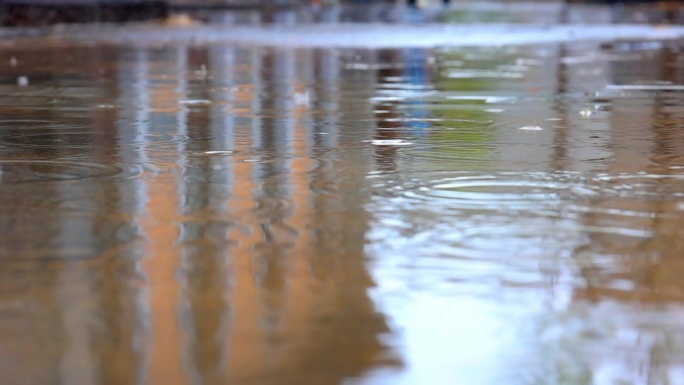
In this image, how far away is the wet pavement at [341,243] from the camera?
108 inches

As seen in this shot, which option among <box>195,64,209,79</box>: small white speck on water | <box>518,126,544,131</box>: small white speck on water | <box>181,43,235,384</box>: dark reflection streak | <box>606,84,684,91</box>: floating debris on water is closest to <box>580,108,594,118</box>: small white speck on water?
<box>518,126,544,131</box>: small white speck on water

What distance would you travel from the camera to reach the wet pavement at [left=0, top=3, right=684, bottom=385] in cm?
275

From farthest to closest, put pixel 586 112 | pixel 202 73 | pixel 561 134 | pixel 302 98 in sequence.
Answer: pixel 202 73 → pixel 302 98 → pixel 586 112 → pixel 561 134

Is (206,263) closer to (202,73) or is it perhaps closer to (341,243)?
(341,243)

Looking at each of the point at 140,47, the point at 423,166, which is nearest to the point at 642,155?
the point at 423,166

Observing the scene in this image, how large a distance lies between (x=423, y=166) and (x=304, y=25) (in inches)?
795

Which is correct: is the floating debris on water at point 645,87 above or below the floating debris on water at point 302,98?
below

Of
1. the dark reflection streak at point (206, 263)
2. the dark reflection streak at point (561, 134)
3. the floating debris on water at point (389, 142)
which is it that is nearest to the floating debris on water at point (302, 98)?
the dark reflection streak at point (561, 134)

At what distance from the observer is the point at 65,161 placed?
5.70 m

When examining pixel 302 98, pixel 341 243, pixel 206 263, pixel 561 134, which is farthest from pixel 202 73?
pixel 206 263

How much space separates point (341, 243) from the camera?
12.7 feet

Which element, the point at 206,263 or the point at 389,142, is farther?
the point at 389,142

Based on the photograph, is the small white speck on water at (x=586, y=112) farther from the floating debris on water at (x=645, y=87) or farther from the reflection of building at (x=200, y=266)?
the floating debris on water at (x=645, y=87)

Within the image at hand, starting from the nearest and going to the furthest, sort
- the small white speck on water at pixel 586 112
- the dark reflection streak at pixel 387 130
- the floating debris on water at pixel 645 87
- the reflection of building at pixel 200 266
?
1. the reflection of building at pixel 200 266
2. the dark reflection streak at pixel 387 130
3. the small white speck on water at pixel 586 112
4. the floating debris on water at pixel 645 87
